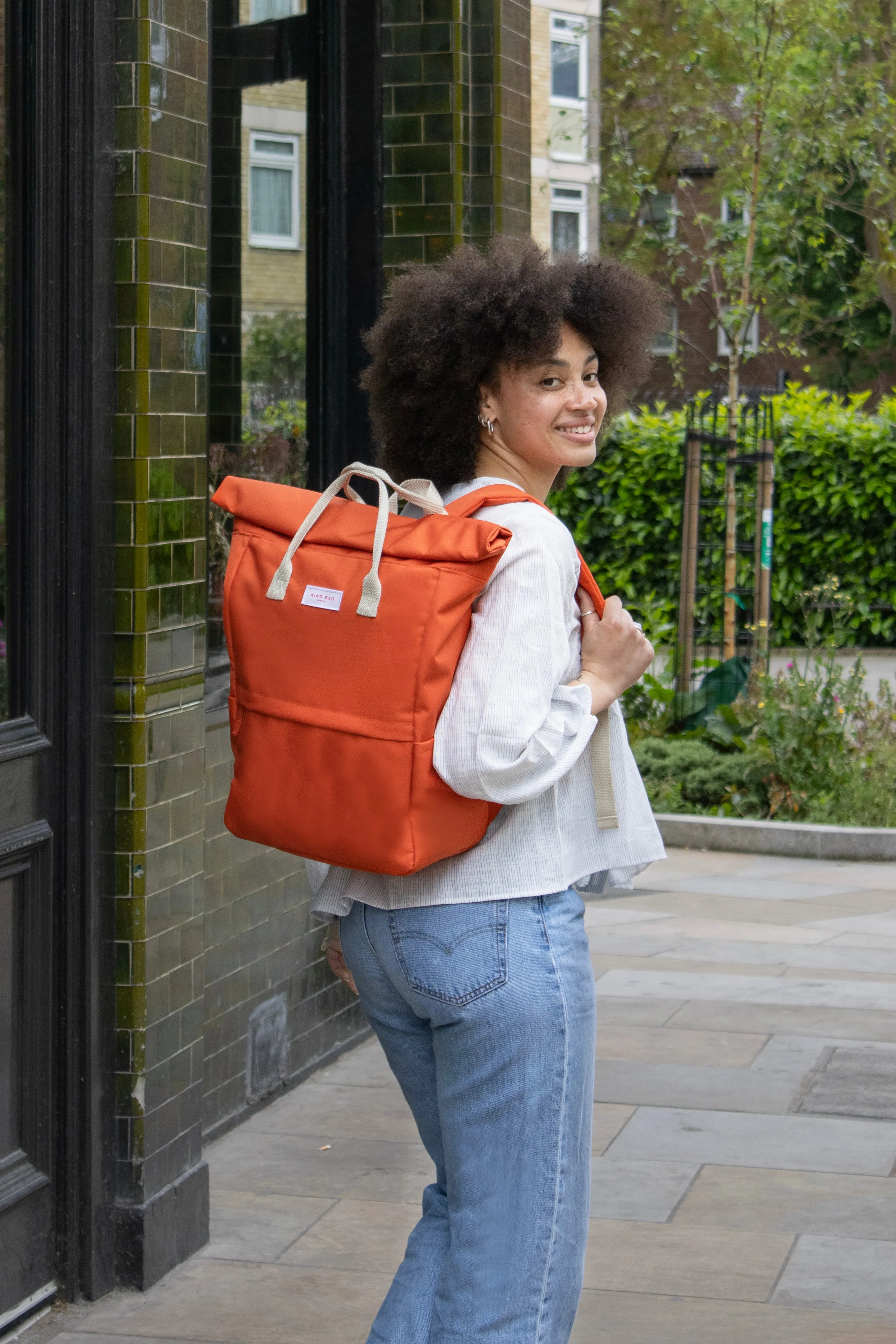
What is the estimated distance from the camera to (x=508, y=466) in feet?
8.64

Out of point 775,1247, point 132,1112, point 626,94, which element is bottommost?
point 775,1247

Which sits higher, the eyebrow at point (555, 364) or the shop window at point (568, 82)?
the shop window at point (568, 82)

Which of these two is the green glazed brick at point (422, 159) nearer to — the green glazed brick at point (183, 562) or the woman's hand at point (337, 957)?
the green glazed brick at point (183, 562)

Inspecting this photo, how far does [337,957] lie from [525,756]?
640 mm

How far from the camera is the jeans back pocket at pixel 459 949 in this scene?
238cm

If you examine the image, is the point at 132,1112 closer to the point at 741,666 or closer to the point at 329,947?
the point at 329,947

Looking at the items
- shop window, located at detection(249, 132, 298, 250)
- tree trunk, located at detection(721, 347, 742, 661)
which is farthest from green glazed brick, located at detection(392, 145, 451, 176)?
tree trunk, located at detection(721, 347, 742, 661)

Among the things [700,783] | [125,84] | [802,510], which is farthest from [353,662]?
[802,510]

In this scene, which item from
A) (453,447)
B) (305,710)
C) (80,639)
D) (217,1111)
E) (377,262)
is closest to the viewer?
(305,710)

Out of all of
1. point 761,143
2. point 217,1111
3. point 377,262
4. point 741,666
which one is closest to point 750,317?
point 761,143

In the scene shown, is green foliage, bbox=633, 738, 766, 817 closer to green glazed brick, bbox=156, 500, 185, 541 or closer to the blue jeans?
green glazed brick, bbox=156, 500, 185, 541

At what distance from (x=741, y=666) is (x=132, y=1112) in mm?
6994

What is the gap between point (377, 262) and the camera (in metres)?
5.72

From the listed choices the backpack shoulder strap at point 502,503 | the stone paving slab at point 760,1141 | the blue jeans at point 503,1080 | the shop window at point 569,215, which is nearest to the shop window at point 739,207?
the stone paving slab at point 760,1141
